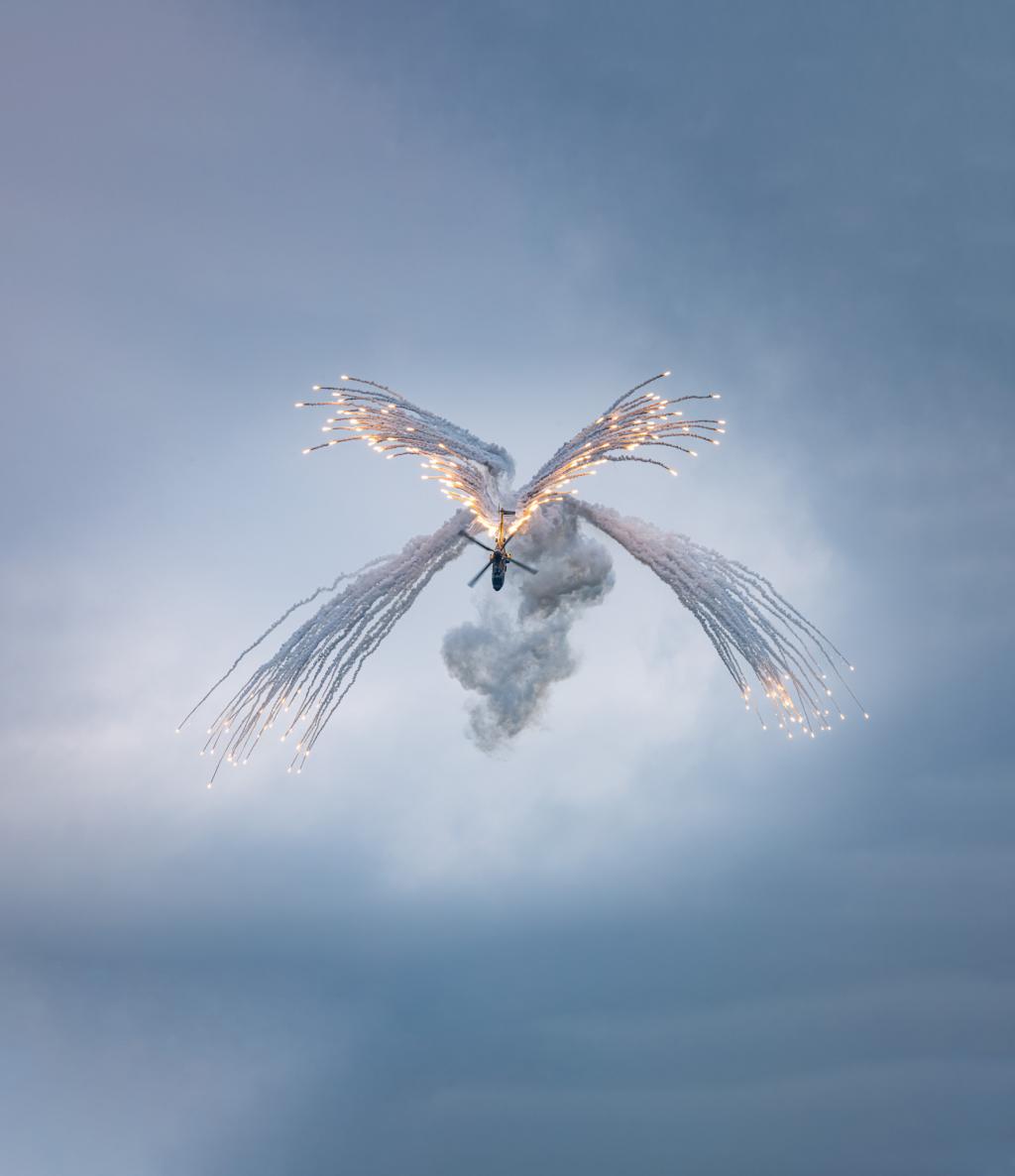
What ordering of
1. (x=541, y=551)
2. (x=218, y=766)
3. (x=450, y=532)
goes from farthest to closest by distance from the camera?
(x=541, y=551)
(x=450, y=532)
(x=218, y=766)

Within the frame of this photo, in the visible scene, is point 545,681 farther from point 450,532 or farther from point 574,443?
point 574,443

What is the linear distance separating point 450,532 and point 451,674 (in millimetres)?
9518

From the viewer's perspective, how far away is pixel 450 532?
49.8 m

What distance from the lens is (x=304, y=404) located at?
43.9m

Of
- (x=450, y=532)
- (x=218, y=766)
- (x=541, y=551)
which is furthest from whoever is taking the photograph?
(x=541, y=551)

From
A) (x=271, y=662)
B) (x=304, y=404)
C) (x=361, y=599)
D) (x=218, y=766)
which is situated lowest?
(x=218, y=766)

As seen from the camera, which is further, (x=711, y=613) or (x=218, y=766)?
(x=711, y=613)

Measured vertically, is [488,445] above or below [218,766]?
above

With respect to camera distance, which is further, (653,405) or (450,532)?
(450,532)

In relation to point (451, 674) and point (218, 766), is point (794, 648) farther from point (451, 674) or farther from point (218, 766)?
point (218, 766)

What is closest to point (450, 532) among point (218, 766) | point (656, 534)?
point (656, 534)

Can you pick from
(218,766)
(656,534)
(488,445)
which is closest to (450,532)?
(488,445)

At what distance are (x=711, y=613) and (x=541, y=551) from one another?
964 centimetres

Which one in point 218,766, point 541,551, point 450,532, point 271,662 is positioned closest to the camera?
point 218,766
